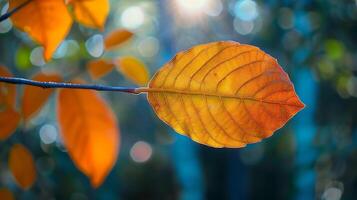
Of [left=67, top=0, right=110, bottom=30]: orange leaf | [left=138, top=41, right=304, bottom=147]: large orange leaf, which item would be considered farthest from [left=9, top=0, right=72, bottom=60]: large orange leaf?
[left=138, top=41, right=304, bottom=147]: large orange leaf

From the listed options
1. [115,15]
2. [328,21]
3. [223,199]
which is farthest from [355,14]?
[223,199]

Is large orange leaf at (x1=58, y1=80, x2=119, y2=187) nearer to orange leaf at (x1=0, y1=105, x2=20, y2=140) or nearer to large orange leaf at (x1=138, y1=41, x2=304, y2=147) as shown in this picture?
orange leaf at (x1=0, y1=105, x2=20, y2=140)

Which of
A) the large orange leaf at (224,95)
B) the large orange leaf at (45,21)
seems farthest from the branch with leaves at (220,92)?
the large orange leaf at (45,21)

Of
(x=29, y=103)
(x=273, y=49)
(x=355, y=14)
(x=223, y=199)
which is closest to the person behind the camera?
(x=29, y=103)

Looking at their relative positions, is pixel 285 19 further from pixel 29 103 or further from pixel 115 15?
pixel 29 103

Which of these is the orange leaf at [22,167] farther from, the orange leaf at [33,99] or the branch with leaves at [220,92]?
the branch with leaves at [220,92]

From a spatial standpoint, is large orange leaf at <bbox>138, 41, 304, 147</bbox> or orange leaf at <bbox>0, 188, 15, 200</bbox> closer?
large orange leaf at <bbox>138, 41, 304, 147</bbox>

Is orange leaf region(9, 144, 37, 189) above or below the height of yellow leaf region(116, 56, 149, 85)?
below
